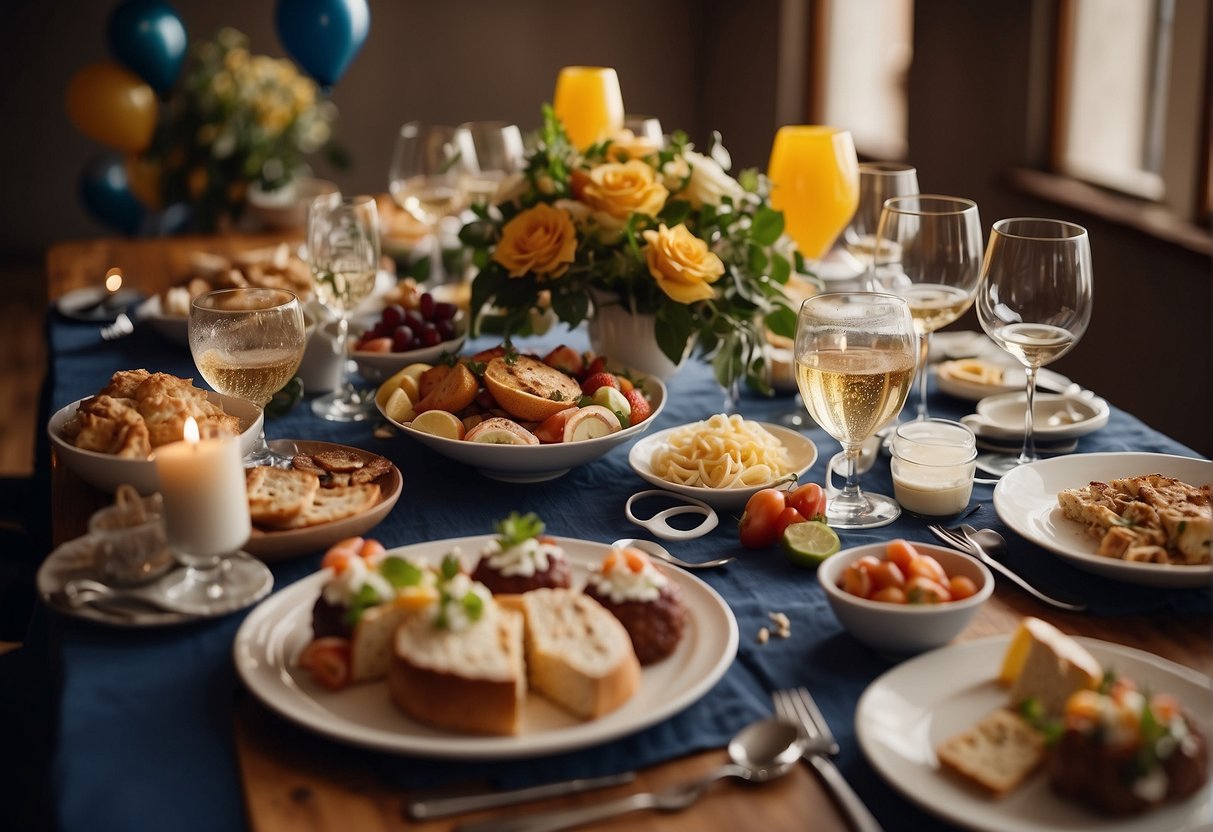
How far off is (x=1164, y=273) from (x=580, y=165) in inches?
90.3

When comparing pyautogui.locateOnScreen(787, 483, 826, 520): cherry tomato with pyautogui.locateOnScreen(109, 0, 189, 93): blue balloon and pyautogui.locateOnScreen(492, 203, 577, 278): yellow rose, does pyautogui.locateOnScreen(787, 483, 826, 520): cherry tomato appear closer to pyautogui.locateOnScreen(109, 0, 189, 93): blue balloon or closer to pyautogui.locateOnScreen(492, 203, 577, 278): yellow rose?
pyautogui.locateOnScreen(492, 203, 577, 278): yellow rose

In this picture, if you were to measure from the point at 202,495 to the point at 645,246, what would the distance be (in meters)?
0.90

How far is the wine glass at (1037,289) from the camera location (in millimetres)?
1518

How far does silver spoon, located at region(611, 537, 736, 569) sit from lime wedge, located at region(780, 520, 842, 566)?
73 millimetres

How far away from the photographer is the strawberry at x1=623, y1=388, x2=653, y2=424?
1.70 metres

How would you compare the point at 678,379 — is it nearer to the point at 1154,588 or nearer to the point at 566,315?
the point at 566,315

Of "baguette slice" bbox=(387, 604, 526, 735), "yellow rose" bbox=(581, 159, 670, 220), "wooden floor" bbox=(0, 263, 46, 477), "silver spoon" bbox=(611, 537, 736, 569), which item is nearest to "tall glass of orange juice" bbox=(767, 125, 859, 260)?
"yellow rose" bbox=(581, 159, 670, 220)

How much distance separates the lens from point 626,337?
2000 mm

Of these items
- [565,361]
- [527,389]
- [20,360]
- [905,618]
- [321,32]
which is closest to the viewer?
[905,618]

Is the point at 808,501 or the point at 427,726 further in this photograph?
the point at 808,501

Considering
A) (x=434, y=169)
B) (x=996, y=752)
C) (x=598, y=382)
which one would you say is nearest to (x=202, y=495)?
(x=598, y=382)

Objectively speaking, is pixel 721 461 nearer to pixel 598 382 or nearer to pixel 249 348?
pixel 598 382

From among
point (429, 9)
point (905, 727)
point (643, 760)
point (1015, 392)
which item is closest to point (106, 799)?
point (643, 760)

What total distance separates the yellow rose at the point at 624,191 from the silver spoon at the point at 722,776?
1014 mm
